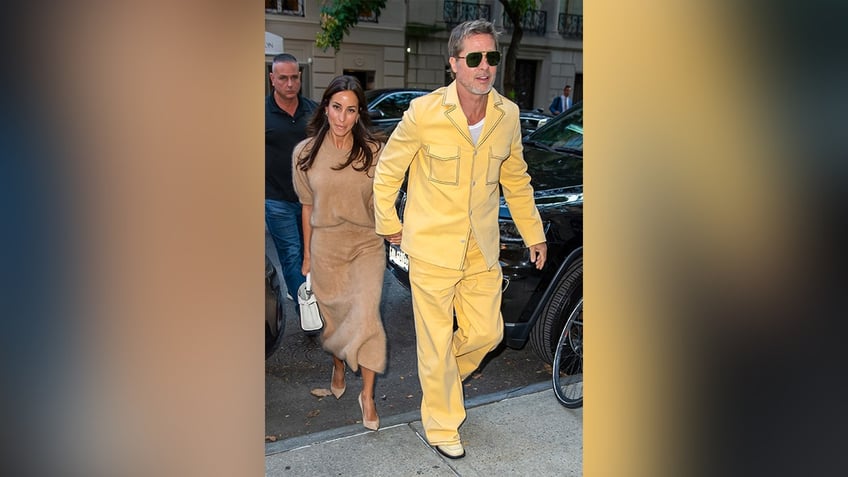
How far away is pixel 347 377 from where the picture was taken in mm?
4762

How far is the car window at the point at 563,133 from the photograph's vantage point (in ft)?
19.2

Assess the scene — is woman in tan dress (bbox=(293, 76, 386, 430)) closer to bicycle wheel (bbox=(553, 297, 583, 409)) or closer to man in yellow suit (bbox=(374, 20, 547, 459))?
man in yellow suit (bbox=(374, 20, 547, 459))

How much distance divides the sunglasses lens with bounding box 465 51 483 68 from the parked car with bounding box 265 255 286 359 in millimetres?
1805

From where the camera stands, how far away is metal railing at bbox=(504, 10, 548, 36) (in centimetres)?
2720

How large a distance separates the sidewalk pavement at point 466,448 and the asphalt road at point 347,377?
13.3 inches

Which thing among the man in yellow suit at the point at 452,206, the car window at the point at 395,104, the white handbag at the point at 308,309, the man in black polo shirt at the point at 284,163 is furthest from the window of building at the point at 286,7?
the man in yellow suit at the point at 452,206
